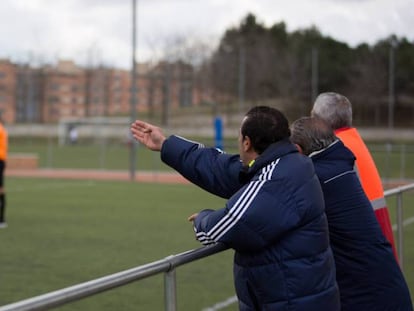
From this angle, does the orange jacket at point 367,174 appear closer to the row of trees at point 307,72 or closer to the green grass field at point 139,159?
the green grass field at point 139,159

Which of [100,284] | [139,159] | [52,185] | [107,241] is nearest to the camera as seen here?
[100,284]

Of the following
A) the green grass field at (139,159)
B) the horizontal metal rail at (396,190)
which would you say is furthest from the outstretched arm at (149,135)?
the green grass field at (139,159)

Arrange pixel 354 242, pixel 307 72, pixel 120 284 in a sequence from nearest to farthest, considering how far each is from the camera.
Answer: pixel 120 284 → pixel 354 242 → pixel 307 72

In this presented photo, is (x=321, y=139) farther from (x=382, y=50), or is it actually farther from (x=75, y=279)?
(x=382, y=50)

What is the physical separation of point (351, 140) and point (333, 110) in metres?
0.22

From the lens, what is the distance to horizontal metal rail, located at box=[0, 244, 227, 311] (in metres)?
2.37

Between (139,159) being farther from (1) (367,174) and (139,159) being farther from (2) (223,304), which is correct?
(1) (367,174)

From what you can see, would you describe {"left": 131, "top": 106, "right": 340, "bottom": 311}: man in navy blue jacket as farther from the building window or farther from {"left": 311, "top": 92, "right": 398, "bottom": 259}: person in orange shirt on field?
the building window

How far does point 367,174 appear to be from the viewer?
4570mm

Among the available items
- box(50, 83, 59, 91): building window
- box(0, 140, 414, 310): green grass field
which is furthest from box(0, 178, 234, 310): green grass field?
box(50, 83, 59, 91): building window

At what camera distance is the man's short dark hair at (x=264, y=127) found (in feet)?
10.5

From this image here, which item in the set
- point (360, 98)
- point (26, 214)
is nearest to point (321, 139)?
point (26, 214)

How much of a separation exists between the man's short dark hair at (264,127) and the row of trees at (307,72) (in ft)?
123

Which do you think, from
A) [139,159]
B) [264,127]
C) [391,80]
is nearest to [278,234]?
[264,127]
